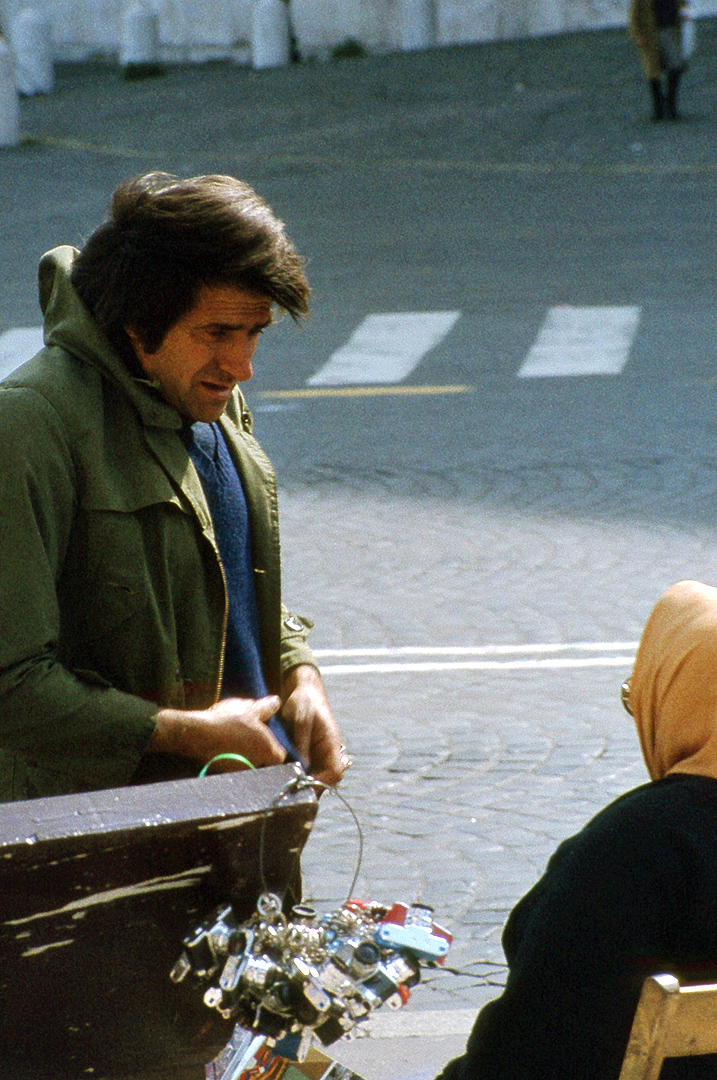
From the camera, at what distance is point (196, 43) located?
98.6 feet

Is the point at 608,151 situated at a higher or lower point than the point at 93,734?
lower

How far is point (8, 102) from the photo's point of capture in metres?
22.2

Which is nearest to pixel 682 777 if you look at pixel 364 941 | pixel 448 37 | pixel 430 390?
pixel 364 941

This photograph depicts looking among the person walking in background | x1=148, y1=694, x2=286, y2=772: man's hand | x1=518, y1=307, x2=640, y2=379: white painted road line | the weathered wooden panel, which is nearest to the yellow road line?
x1=518, y1=307, x2=640, y2=379: white painted road line

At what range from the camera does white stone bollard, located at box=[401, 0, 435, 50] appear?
2755 cm

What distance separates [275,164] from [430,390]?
10.6 m

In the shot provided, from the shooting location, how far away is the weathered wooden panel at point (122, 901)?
2.14 m

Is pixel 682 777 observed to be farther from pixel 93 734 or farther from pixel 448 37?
pixel 448 37

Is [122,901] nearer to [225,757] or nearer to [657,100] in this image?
[225,757]

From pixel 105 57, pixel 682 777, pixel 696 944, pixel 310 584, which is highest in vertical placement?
A: pixel 682 777

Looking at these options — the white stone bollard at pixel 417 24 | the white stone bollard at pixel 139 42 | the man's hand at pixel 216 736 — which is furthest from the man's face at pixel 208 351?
the white stone bollard at pixel 139 42

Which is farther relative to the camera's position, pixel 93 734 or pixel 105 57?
pixel 105 57

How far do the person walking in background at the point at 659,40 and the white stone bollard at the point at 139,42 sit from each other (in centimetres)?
1092

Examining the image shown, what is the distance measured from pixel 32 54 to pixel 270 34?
13.4ft
